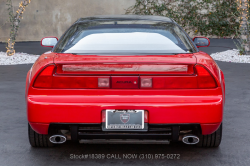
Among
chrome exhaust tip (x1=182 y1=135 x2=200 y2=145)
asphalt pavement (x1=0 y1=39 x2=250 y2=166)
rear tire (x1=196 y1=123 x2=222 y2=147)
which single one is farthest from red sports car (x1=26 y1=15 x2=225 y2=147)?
rear tire (x1=196 y1=123 x2=222 y2=147)

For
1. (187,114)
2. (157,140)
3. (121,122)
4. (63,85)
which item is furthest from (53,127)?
(187,114)

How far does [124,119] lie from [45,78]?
78 cm

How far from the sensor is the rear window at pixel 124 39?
3861 millimetres

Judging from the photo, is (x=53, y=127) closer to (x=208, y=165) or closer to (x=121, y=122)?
(x=121, y=122)

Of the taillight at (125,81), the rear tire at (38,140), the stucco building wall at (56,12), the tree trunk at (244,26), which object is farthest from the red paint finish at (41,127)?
the stucco building wall at (56,12)

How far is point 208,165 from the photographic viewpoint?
3.68 metres

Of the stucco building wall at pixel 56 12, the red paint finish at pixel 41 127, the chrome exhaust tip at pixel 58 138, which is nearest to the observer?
the red paint finish at pixel 41 127

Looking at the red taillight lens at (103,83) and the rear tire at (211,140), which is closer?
the red taillight lens at (103,83)

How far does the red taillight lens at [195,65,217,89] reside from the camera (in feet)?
11.6

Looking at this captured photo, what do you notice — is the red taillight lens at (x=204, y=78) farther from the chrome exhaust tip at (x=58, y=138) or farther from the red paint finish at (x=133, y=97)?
the chrome exhaust tip at (x=58, y=138)

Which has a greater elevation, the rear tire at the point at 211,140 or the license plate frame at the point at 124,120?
the license plate frame at the point at 124,120

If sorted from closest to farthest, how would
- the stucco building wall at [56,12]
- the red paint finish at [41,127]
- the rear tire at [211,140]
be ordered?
1. the red paint finish at [41,127]
2. the rear tire at [211,140]
3. the stucco building wall at [56,12]

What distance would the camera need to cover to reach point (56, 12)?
898 inches

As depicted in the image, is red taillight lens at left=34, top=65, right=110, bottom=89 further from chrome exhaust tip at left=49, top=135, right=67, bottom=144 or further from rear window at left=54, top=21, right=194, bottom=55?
chrome exhaust tip at left=49, top=135, right=67, bottom=144
